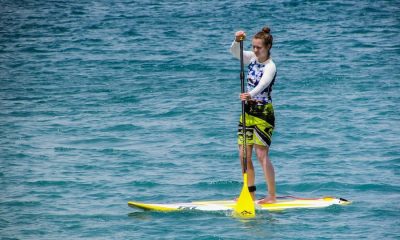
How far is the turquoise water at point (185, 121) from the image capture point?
35.3 ft

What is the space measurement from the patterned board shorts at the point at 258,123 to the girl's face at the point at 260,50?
0.57m

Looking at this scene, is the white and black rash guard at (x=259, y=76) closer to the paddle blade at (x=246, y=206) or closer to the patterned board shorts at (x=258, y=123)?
the patterned board shorts at (x=258, y=123)

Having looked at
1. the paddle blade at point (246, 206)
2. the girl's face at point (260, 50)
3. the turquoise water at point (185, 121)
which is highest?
the girl's face at point (260, 50)

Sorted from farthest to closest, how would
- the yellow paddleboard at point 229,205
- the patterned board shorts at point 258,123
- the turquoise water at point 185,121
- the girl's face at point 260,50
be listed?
the yellow paddleboard at point 229,205
the turquoise water at point 185,121
the patterned board shorts at point 258,123
the girl's face at point 260,50

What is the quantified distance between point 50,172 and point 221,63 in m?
9.46

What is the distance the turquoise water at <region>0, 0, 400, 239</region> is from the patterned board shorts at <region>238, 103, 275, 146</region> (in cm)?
90

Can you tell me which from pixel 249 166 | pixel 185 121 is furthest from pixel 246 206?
pixel 185 121

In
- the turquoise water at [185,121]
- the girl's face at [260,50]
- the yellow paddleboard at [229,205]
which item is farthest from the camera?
the yellow paddleboard at [229,205]

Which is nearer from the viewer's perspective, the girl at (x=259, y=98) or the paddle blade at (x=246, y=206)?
the girl at (x=259, y=98)

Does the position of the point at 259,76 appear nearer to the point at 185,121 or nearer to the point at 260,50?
the point at 260,50

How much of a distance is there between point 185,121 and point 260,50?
6.29 meters

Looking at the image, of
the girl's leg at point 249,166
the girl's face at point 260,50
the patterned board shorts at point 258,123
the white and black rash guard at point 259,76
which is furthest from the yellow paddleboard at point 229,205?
the girl's face at point 260,50

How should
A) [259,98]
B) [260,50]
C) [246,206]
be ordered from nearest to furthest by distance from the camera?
[260,50] < [259,98] < [246,206]

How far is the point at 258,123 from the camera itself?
1061cm
